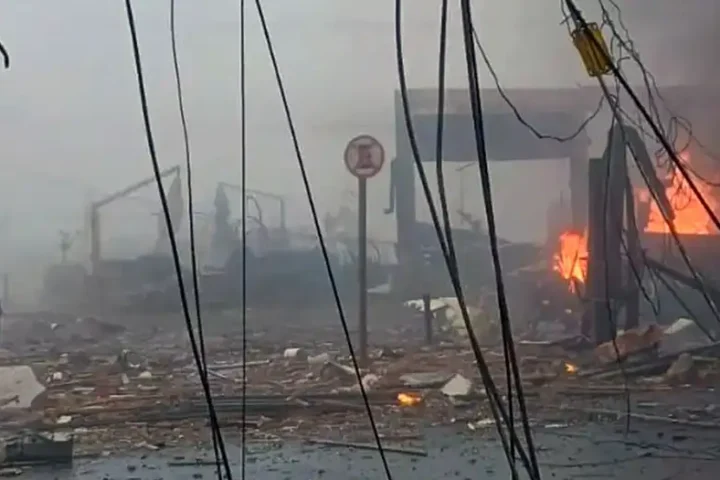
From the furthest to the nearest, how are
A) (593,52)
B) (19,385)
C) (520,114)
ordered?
(520,114) → (19,385) → (593,52)

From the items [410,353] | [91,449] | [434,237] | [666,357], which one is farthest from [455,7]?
[91,449]

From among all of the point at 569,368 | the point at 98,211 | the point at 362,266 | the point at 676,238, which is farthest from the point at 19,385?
the point at 676,238

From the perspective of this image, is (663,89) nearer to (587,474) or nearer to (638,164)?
(638,164)

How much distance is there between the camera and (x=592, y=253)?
1265 millimetres

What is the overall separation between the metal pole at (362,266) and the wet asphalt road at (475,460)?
0.14m

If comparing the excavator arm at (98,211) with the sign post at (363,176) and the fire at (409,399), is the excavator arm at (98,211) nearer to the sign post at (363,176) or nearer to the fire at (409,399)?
the sign post at (363,176)

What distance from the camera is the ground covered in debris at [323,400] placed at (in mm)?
1149

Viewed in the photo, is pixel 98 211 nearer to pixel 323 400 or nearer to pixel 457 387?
pixel 323 400

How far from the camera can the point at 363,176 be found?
1216mm

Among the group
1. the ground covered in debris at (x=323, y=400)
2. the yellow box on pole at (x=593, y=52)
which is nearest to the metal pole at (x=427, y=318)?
the ground covered in debris at (x=323, y=400)

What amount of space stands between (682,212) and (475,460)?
41 cm

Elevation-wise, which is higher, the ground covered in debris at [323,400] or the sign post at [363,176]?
the sign post at [363,176]

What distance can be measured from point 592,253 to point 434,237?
222mm

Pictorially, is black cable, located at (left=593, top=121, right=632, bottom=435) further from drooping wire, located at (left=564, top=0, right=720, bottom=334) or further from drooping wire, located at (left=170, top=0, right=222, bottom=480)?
drooping wire, located at (left=170, top=0, right=222, bottom=480)
